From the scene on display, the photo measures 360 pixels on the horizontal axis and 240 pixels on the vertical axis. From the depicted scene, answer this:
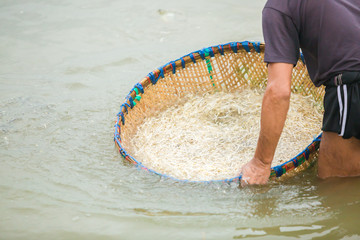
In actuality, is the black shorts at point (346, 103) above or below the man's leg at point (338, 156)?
above

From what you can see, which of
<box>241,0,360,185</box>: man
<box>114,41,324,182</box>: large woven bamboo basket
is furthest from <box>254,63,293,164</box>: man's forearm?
<box>114,41,324,182</box>: large woven bamboo basket

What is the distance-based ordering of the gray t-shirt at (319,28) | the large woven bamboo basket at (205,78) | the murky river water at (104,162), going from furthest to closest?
the large woven bamboo basket at (205,78), the murky river water at (104,162), the gray t-shirt at (319,28)

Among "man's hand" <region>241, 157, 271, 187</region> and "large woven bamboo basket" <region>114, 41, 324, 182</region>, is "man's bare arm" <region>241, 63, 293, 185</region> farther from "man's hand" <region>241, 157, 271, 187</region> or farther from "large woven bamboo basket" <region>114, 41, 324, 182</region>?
"large woven bamboo basket" <region>114, 41, 324, 182</region>

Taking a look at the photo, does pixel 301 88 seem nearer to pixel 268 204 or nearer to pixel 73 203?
pixel 268 204

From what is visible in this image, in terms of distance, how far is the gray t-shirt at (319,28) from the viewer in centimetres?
189

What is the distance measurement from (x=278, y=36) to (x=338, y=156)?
704mm

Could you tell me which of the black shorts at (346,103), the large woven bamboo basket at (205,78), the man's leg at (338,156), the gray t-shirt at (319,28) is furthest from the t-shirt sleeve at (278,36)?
the large woven bamboo basket at (205,78)

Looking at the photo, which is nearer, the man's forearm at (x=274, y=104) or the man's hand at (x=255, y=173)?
the man's forearm at (x=274, y=104)

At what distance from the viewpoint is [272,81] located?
1.93 meters

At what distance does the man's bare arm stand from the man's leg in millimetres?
286

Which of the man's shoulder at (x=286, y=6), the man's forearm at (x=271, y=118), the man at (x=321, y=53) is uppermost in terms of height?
the man's shoulder at (x=286, y=6)

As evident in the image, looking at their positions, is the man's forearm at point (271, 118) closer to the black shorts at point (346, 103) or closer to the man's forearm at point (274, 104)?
the man's forearm at point (274, 104)

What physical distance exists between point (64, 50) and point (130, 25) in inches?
38.0

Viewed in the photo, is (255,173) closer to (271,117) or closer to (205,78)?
(271,117)
